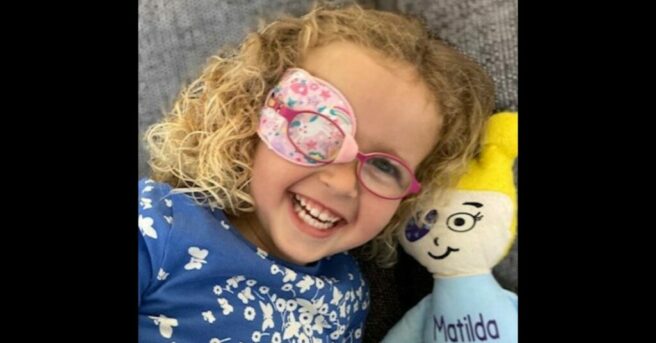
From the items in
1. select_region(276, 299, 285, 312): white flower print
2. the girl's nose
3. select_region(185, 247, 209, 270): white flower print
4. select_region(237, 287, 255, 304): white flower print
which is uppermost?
the girl's nose

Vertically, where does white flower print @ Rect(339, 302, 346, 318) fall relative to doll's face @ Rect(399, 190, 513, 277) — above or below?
below

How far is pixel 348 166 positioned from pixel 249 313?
21cm

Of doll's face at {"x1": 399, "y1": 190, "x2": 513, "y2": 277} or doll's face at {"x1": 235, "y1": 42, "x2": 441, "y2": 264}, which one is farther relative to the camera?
doll's face at {"x1": 399, "y1": 190, "x2": 513, "y2": 277}

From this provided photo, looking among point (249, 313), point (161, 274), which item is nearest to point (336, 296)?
point (249, 313)

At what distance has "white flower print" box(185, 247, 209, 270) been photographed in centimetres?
80

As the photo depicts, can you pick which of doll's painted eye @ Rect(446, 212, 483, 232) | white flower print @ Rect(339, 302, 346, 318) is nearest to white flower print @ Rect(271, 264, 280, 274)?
white flower print @ Rect(339, 302, 346, 318)

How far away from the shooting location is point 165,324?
79 cm

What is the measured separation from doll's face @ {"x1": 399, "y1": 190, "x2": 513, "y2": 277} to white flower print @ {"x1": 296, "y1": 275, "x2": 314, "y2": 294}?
16 centimetres

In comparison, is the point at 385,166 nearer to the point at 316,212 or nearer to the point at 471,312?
the point at 316,212

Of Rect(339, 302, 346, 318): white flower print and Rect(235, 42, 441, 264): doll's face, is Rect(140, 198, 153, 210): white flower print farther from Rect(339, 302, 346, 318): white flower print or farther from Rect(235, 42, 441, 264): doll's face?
Rect(339, 302, 346, 318): white flower print

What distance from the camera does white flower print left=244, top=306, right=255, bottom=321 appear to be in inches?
32.4

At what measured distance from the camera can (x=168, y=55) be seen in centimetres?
93

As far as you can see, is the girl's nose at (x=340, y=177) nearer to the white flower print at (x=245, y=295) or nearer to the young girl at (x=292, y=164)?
the young girl at (x=292, y=164)
